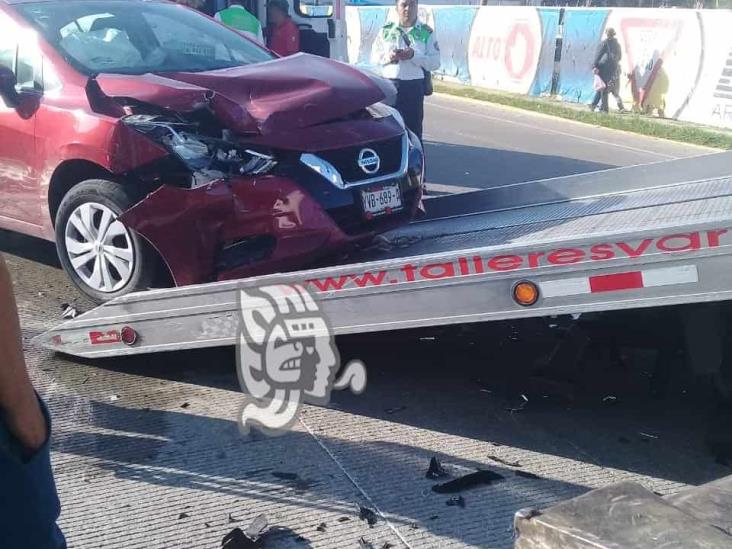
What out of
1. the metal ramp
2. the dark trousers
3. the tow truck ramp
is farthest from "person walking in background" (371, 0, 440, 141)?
the metal ramp

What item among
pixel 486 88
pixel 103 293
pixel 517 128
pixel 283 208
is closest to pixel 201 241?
pixel 283 208

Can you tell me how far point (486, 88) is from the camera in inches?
898

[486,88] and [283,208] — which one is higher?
[283,208]

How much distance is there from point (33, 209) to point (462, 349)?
108 inches

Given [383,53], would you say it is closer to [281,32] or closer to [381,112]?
[281,32]

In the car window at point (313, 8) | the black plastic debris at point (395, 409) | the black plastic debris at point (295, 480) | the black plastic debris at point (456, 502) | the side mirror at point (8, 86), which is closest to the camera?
the black plastic debris at point (456, 502)

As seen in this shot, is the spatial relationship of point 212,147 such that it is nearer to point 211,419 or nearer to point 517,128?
point 211,419

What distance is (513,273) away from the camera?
3639 mm

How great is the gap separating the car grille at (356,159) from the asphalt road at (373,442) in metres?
0.94

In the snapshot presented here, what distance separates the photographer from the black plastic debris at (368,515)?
3438 mm

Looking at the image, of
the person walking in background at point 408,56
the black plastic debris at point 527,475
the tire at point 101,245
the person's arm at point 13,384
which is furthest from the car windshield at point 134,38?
the person's arm at point 13,384
